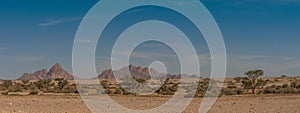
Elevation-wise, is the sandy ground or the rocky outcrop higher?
the rocky outcrop

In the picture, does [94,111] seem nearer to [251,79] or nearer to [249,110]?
[249,110]

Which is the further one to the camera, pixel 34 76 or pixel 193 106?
pixel 34 76

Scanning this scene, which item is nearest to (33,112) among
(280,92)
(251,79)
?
(280,92)

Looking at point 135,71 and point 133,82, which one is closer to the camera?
point 133,82

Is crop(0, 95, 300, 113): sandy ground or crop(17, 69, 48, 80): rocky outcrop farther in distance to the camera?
crop(17, 69, 48, 80): rocky outcrop

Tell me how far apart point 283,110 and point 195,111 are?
391cm

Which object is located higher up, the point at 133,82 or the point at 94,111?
the point at 133,82

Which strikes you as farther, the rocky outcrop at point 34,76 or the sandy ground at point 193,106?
the rocky outcrop at point 34,76

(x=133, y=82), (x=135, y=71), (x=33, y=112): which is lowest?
(x=33, y=112)

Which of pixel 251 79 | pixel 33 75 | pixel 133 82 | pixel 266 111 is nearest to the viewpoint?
pixel 266 111

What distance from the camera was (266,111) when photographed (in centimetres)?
2045

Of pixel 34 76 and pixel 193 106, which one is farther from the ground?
pixel 34 76

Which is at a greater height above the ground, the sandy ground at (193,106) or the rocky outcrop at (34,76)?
the rocky outcrop at (34,76)

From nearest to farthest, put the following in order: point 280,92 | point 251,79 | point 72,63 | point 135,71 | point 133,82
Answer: point 72,63
point 280,92
point 251,79
point 133,82
point 135,71
